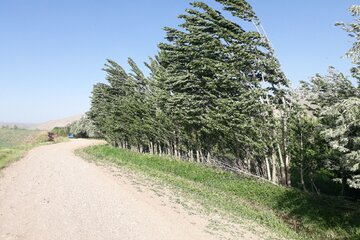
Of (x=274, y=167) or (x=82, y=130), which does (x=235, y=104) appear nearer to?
(x=274, y=167)

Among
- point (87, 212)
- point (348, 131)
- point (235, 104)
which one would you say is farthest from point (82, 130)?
point (348, 131)

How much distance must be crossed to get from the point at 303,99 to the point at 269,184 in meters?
4.16

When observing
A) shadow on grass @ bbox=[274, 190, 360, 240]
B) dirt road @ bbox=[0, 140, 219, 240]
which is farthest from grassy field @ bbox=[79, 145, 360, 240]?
dirt road @ bbox=[0, 140, 219, 240]

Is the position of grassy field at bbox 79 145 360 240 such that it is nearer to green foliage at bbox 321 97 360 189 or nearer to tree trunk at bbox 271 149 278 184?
tree trunk at bbox 271 149 278 184

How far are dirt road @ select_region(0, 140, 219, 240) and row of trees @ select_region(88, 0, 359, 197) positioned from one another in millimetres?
5726

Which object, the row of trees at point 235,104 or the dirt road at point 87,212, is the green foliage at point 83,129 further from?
the dirt road at point 87,212

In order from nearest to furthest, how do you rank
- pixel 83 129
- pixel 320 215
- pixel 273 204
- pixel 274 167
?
1. pixel 320 215
2. pixel 273 204
3. pixel 274 167
4. pixel 83 129

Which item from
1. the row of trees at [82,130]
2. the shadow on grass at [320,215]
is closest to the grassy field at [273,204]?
the shadow on grass at [320,215]

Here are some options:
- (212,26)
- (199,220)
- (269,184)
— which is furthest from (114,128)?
(199,220)

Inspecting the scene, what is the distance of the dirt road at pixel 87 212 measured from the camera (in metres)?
9.90

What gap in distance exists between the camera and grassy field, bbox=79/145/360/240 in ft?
39.3

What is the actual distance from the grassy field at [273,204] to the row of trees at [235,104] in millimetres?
1617

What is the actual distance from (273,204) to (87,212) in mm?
7505

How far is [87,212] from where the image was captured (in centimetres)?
1173
